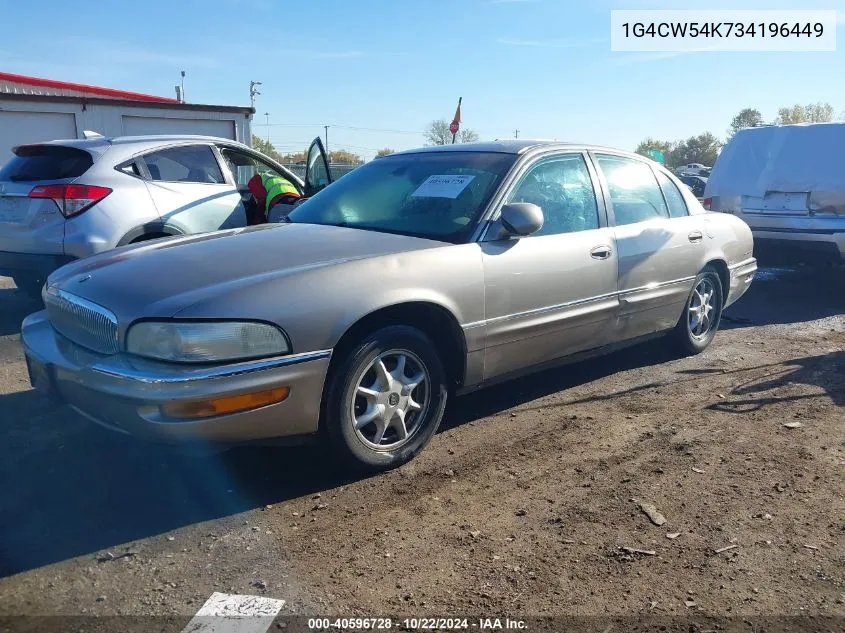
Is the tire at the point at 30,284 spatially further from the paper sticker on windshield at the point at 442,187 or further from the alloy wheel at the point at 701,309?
the alloy wheel at the point at 701,309

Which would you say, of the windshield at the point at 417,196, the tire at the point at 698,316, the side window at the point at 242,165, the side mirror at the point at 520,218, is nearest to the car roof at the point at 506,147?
the windshield at the point at 417,196

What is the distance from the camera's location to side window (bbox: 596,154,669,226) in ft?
16.4

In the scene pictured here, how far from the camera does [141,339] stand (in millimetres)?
3082

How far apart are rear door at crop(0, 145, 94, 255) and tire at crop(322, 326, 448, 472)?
11.9 feet

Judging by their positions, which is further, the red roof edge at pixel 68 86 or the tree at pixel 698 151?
the tree at pixel 698 151

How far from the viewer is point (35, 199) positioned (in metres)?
6.05

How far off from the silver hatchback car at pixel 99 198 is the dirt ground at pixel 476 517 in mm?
1637

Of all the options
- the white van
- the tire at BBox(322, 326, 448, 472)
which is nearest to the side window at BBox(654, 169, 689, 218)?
the tire at BBox(322, 326, 448, 472)

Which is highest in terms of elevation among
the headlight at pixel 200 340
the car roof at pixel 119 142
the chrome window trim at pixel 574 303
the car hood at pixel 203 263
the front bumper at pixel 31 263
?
the car roof at pixel 119 142

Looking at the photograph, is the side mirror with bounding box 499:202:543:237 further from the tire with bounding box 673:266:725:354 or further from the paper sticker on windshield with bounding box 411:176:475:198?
the tire with bounding box 673:266:725:354

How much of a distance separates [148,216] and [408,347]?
11.9ft

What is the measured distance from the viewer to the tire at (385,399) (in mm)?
3369

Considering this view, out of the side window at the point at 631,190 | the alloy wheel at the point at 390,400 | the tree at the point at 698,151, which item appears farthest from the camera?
the tree at the point at 698,151

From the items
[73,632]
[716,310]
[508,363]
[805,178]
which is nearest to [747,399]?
[716,310]
